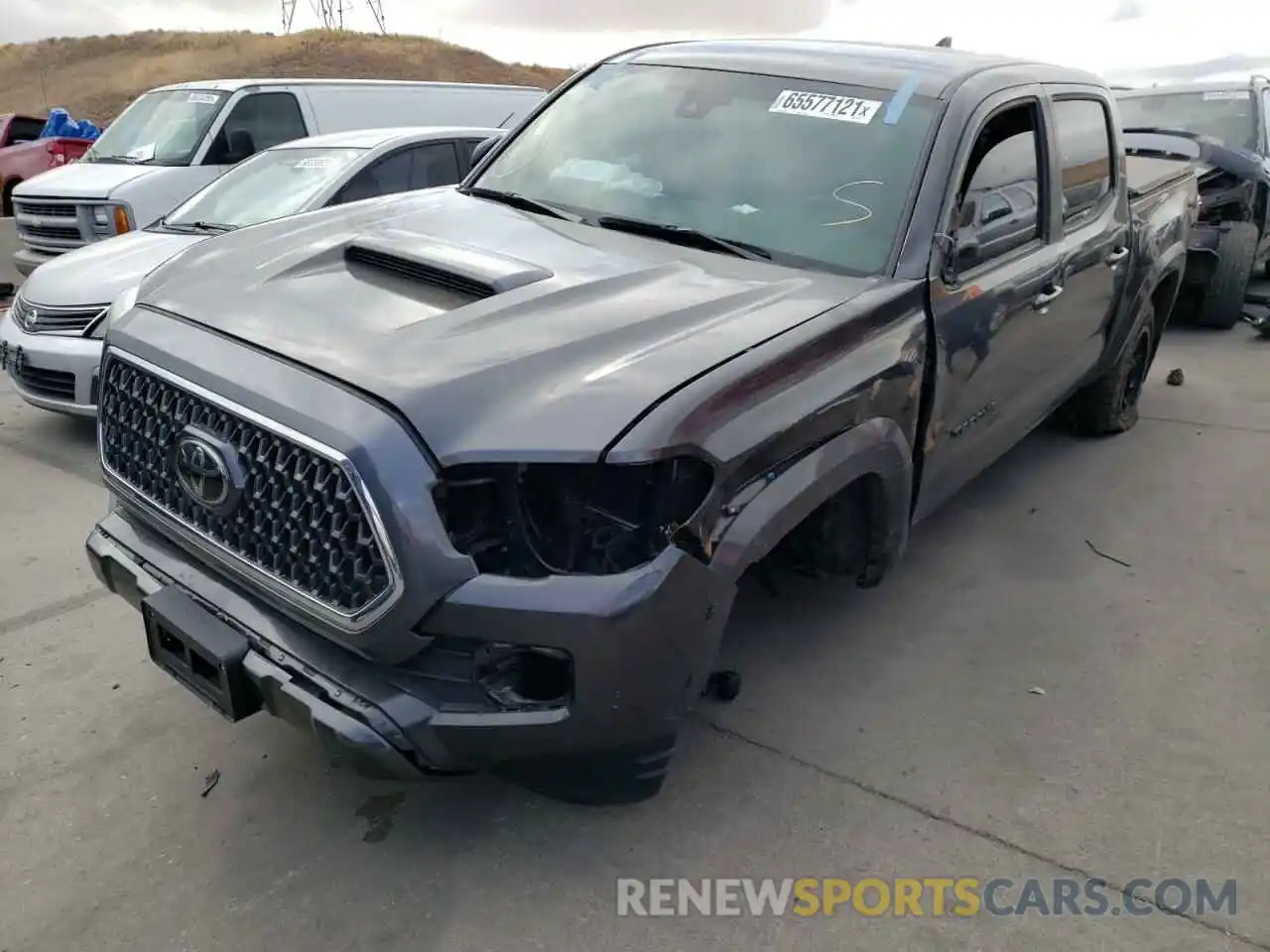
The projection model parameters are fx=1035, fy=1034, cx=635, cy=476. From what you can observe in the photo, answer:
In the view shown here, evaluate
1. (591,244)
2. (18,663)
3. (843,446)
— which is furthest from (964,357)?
(18,663)

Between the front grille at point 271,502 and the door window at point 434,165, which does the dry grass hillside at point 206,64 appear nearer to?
the door window at point 434,165

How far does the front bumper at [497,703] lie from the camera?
2.08 m

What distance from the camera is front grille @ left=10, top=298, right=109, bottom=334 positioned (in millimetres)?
5363

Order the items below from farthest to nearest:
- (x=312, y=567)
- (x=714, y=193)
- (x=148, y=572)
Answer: (x=714, y=193), (x=148, y=572), (x=312, y=567)

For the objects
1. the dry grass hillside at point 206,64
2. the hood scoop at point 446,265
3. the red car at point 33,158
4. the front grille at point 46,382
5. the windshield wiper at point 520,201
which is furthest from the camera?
the dry grass hillside at point 206,64

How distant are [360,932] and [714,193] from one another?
7.65ft

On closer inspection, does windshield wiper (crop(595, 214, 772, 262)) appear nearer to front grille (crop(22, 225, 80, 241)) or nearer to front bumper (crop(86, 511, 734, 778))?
front bumper (crop(86, 511, 734, 778))

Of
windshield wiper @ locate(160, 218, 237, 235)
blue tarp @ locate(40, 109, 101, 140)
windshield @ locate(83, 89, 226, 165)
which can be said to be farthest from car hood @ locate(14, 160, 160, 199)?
blue tarp @ locate(40, 109, 101, 140)

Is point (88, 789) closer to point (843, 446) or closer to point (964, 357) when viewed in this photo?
point (843, 446)

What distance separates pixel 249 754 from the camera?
293cm

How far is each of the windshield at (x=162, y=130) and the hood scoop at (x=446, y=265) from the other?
6762 mm

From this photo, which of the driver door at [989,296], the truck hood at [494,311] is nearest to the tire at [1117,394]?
the driver door at [989,296]

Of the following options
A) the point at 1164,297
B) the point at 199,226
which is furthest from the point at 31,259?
the point at 1164,297

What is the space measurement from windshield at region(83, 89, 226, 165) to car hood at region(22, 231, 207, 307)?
3.11 meters
